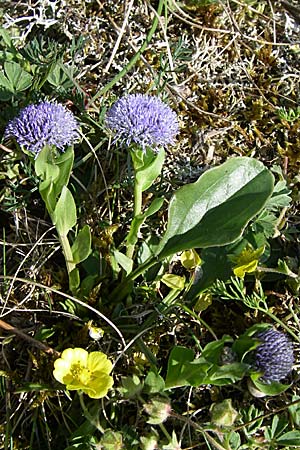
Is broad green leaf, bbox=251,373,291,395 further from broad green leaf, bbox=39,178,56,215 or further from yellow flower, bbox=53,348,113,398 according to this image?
broad green leaf, bbox=39,178,56,215

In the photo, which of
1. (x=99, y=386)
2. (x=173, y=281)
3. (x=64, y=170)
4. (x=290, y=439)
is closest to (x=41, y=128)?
(x=64, y=170)

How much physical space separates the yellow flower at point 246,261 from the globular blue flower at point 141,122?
280 millimetres

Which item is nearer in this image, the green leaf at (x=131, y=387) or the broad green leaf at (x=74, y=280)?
the green leaf at (x=131, y=387)

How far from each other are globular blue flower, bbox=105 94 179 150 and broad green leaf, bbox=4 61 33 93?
26cm

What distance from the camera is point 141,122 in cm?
130

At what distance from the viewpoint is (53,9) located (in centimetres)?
165

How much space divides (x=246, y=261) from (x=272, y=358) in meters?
0.20

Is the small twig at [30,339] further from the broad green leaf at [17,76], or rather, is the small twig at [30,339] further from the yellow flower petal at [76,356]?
the broad green leaf at [17,76]

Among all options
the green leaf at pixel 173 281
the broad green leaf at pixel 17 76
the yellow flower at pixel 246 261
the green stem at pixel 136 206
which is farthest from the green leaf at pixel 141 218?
the broad green leaf at pixel 17 76

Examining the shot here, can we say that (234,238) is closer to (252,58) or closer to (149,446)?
(149,446)

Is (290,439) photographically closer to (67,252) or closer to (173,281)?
(173,281)

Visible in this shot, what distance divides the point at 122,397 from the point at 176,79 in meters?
0.78

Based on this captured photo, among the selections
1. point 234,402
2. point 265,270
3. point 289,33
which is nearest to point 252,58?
point 289,33

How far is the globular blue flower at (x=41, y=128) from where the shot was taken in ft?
4.28
